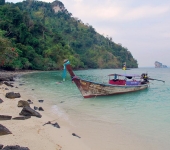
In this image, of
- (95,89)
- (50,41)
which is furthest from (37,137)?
(50,41)

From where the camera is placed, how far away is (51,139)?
17.1ft

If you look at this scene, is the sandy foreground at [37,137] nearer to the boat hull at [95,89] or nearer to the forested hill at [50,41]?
the boat hull at [95,89]

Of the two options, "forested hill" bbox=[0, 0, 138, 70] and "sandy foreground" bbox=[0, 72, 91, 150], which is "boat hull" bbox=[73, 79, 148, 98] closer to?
"sandy foreground" bbox=[0, 72, 91, 150]

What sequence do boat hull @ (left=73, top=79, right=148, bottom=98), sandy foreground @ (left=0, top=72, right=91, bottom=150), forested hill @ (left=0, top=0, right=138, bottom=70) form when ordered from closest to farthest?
sandy foreground @ (left=0, top=72, right=91, bottom=150) < boat hull @ (left=73, top=79, right=148, bottom=98) < forested hill @ (left=0, top=0, right=138, bottom=70)

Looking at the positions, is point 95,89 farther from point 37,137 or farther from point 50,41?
point 50,41

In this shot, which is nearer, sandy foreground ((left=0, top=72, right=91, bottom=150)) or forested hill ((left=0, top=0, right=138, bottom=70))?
sandy foreground ((left=0, top=72, right=91, bottom=150))

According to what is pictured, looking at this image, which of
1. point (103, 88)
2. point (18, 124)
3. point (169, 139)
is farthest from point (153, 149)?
point (103, 88)

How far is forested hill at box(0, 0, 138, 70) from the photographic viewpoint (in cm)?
4500

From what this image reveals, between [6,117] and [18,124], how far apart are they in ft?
2.00

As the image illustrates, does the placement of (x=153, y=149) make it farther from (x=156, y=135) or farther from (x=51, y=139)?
(x=51, y=139)

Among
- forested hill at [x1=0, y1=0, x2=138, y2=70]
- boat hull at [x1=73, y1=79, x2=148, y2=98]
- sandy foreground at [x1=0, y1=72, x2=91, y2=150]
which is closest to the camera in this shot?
sandy foreground at [x1=0, y1=72, x2=91, y2=150]

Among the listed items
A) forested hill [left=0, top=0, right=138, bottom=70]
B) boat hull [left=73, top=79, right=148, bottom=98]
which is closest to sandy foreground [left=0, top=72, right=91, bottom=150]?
boat hull [left=73, top=79, right=148, bottom=98]

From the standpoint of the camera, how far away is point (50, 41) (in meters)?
65.4

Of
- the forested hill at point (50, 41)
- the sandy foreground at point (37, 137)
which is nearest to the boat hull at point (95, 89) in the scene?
the sandy foreground at point (37, 137)
